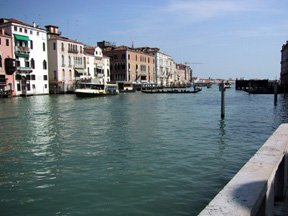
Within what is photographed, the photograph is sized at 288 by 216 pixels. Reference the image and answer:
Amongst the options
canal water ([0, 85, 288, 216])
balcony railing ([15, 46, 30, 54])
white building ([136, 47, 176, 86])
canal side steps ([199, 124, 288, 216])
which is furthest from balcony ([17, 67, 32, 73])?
white building ([136, 47, 176, 86])

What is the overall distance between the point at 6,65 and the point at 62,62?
39.1 ft

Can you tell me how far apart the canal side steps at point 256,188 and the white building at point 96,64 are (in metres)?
54.5

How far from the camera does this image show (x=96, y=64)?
59656mm

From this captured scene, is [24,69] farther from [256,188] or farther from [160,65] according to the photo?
[160,65]

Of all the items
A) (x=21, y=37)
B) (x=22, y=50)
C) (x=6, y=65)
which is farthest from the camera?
(x=22, y=50)

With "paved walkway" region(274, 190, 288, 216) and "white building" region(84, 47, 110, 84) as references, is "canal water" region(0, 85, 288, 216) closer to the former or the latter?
"paved walkway" region(274, 190, 288, 216)

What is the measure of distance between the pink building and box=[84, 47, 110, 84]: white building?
17.7 meters

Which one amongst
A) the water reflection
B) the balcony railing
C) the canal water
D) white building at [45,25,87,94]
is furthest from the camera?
white building at [45,25,87,94]

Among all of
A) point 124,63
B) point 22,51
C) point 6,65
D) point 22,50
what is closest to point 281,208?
point 6,65

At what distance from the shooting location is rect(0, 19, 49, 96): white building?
40938 millimetres

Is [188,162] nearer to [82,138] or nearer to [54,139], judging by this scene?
[82,138]

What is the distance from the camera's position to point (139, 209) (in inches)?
189

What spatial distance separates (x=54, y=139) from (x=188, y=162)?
18.4 feet

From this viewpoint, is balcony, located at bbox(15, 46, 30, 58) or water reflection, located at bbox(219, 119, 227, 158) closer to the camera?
water reflection, located at bbox(219, 119, 227, 158)
